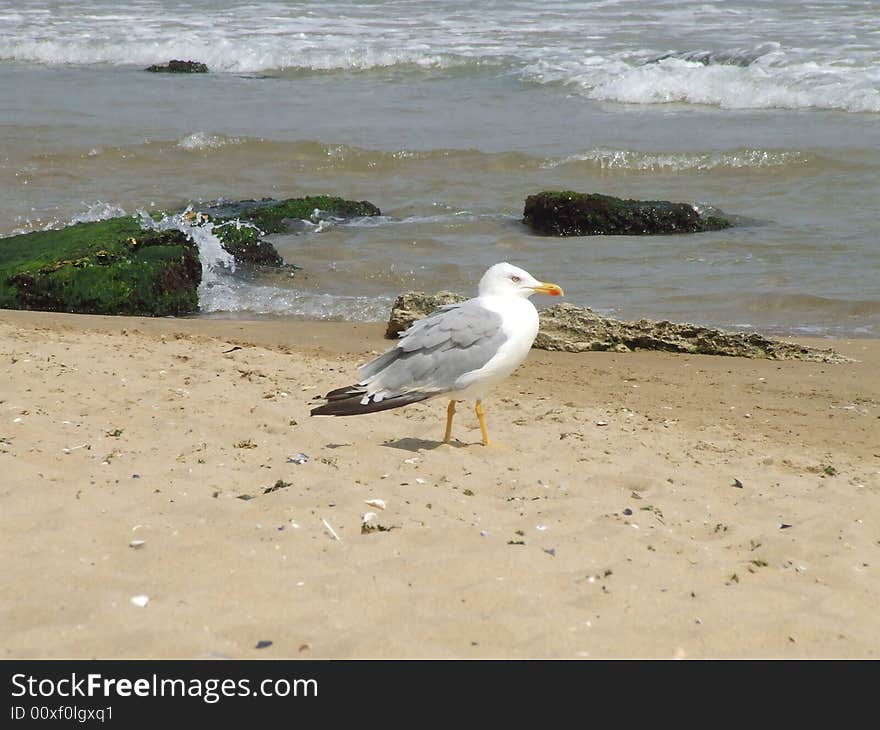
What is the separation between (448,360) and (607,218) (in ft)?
24.3

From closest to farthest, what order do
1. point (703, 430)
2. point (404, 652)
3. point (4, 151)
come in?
point (404, 652)
point (703, 430)
point (4, 151)

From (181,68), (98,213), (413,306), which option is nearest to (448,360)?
(413,306)

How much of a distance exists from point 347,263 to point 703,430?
5649 mm

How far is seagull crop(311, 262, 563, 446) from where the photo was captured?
5.81m

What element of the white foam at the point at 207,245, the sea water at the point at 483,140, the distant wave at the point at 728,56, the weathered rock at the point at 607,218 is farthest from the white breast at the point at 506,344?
the distant wave at the point at 728,56

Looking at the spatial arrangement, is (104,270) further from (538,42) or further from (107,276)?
(538,42)

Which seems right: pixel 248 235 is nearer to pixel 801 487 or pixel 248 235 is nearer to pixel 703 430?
pixel 703 430

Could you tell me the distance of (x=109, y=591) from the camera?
145 inches

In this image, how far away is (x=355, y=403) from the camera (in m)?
5.68

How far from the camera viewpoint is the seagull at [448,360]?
19.1 ft

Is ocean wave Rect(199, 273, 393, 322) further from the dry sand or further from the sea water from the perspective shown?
the dry sand

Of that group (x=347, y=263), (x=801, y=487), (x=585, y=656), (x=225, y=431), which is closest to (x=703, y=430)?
(x=801, y=487)

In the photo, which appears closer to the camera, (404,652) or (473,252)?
(404,652)

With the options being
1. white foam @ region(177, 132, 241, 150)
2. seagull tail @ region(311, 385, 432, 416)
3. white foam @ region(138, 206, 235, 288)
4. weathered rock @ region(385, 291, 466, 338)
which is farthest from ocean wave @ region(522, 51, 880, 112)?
seagull tail @ region(311, 385, 432, 416)
